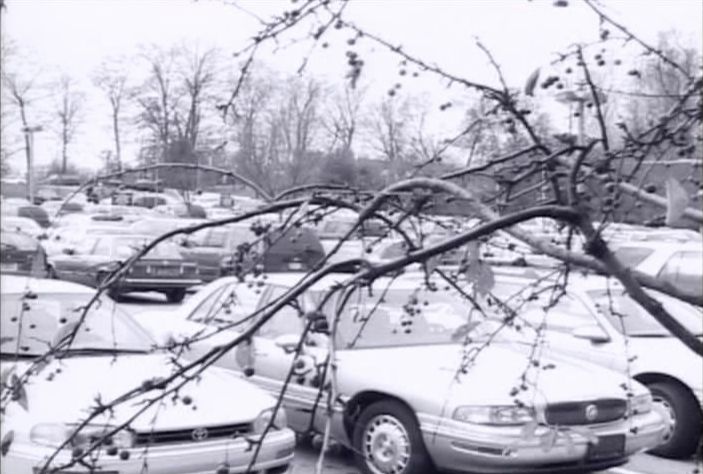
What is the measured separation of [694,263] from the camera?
9852 mm

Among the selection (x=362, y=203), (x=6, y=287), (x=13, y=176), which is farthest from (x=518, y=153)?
(x=6, y=287)

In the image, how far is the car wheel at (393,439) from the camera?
669cm

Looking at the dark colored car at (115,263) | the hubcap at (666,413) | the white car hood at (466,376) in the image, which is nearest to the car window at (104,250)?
the dark colored car at (115,263)

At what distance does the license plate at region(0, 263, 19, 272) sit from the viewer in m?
3.21

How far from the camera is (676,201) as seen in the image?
6.53ft

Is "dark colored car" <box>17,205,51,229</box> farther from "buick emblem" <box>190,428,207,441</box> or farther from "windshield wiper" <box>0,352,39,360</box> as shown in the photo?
"buick emblem" <box>190,428,207,441</box>

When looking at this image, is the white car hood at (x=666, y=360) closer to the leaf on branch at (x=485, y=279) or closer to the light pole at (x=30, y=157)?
the light pole at (x=30, y=157)

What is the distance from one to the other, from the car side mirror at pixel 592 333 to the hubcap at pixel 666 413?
22.2 inches

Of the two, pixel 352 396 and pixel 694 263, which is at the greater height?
pixel 694 263

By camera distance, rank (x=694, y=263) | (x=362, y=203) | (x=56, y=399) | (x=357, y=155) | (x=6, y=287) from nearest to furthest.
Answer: (x=362, y=203) → (x=357, y=155) → (x=6, y=287) → (x=56, y=399) → (x=694, y=263)

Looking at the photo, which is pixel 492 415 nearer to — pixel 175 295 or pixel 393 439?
pixel 393 439

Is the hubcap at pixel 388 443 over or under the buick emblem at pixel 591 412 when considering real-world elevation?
under

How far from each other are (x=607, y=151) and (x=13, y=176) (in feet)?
4.61

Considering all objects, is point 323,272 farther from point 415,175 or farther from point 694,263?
point 694,263
